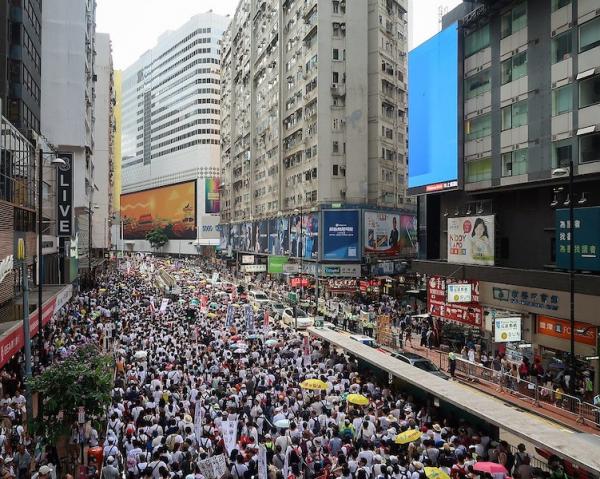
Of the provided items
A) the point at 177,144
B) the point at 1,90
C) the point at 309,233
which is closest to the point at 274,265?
the point at 309,233

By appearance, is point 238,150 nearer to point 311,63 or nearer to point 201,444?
point 311,63

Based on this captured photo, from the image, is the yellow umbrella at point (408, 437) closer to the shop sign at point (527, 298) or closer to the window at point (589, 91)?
the shop sign at point (527, 298)

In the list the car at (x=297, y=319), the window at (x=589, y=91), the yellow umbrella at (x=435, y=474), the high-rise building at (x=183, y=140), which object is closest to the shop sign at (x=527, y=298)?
the window at (x=589, y=91)

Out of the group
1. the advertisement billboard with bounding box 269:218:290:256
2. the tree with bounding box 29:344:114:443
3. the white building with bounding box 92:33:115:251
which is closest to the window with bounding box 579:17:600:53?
the tree with bounding box 29:344:114:443

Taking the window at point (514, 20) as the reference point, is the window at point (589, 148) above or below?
below

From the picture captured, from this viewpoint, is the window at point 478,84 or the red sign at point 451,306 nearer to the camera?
the red sign at point 451,306

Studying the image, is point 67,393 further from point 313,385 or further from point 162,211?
point 162,211
